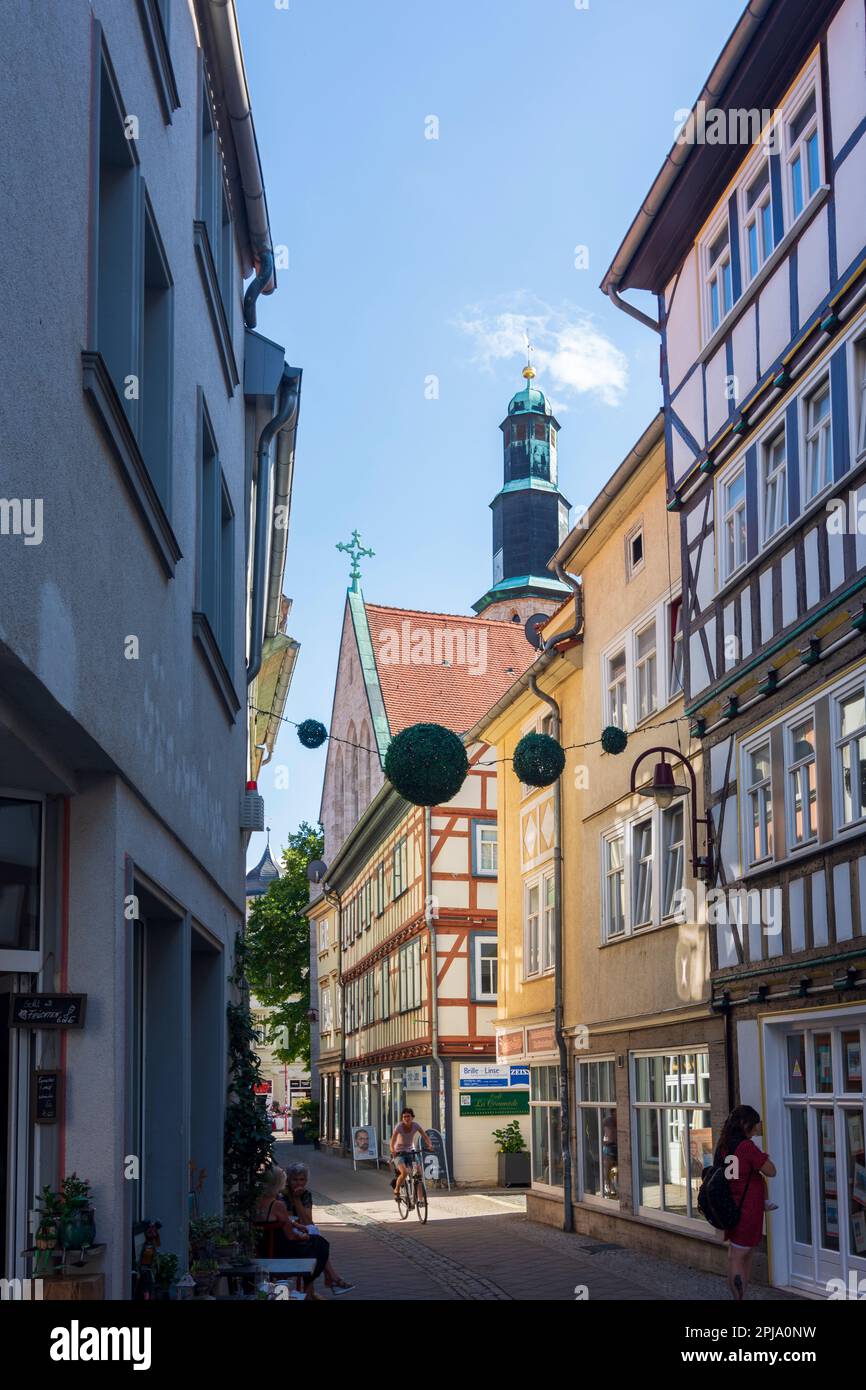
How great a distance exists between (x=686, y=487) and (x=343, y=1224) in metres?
12.1

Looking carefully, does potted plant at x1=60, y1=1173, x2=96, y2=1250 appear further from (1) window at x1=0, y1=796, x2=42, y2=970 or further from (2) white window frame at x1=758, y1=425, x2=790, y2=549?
(2) white window frame at x1=758, y1=425, x2=790, y2=549

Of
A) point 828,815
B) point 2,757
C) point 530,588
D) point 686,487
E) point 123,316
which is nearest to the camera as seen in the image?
point 2,757

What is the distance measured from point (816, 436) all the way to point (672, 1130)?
7.69 m

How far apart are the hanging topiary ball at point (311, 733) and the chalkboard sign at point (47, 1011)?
10.4 m

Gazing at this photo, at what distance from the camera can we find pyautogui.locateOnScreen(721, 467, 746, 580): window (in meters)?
15.0

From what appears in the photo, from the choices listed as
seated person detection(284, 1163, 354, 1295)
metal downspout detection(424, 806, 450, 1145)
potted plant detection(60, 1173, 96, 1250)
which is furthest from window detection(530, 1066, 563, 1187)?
potted plant detection(60, 1173, 96, 1250)

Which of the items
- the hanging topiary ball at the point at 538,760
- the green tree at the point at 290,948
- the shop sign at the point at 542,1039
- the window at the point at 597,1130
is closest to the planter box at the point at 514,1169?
the shop sign at the point at 542,1039

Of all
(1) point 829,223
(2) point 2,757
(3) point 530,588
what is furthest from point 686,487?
(3) point 530,588

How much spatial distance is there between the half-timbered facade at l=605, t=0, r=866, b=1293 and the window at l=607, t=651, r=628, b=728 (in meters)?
3.23

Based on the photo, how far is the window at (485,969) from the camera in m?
34.2

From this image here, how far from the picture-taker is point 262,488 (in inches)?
600

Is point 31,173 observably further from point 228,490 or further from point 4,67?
point 228,490

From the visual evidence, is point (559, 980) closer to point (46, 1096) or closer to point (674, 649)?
point (674, 649)

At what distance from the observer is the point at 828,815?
1260 centimetres
